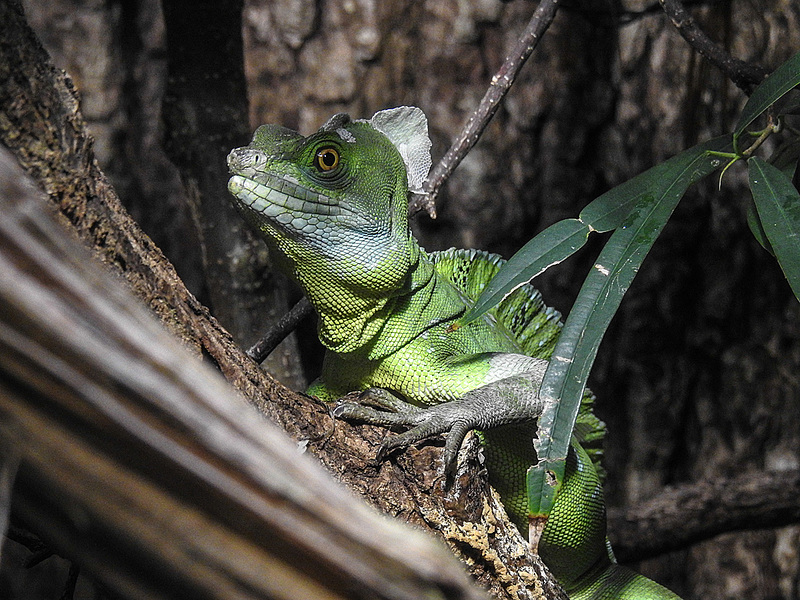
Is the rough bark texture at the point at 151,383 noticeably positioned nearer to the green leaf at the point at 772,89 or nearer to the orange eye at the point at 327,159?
the orange eye at the point at 327,159

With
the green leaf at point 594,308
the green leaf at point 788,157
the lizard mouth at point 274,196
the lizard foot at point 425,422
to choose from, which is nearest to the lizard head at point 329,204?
the lizard mouth at point 274,196

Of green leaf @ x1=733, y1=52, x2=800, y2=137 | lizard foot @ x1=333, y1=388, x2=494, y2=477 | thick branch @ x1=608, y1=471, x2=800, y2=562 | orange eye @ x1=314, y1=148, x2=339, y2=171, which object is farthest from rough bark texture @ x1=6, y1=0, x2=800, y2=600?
lizard foot @ x1=333, y1=388, x2=494, y2=477

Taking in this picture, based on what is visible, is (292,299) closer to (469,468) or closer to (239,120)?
(239,120)

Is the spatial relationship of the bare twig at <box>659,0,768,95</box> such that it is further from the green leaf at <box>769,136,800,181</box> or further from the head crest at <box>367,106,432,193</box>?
the head crest at <box>367,106,432,193</box>

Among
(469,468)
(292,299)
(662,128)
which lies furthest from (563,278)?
(469,468)

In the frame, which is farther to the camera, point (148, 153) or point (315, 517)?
point (148, 153)

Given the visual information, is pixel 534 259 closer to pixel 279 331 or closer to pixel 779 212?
pixel 779 212

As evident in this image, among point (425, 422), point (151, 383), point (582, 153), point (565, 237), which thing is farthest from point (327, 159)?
point (582, 153)
